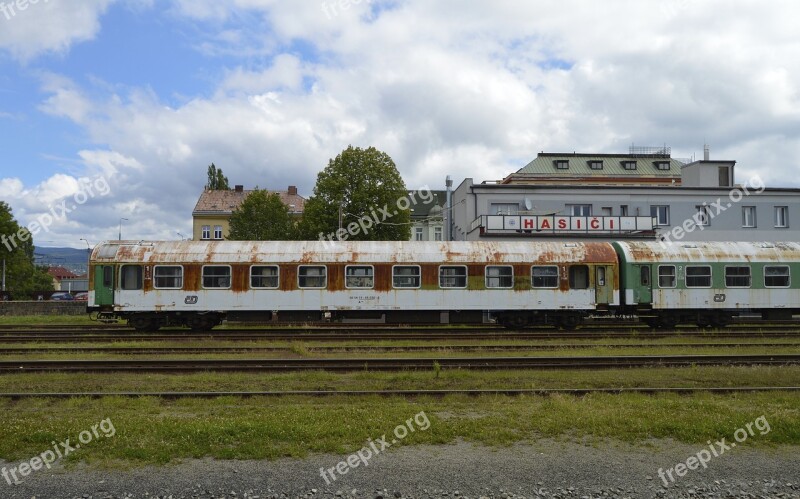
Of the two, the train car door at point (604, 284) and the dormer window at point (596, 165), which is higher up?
the dormer window at point (596, 165)

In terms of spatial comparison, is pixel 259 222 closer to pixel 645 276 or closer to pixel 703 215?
pixel 703 215

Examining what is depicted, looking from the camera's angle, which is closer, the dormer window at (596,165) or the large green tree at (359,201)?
the large green tree at (359,201)

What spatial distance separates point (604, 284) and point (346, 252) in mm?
9797

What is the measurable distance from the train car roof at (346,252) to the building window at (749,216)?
74.9 feet

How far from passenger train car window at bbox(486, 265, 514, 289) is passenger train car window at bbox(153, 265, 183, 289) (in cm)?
1136

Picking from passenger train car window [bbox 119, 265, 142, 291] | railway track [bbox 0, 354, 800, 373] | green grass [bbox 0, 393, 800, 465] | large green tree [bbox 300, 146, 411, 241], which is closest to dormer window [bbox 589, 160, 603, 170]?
large green tree [bbox 300, 146, 411, 241]

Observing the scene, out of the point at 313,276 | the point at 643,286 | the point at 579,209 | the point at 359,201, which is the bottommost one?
the point at 643,286

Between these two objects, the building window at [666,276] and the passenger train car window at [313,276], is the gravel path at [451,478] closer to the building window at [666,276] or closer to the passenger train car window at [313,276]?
the passenger train car window at [313,276]

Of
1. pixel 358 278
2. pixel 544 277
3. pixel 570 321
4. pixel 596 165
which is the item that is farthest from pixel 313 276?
pixel 596 165

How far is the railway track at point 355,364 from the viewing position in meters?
13.9

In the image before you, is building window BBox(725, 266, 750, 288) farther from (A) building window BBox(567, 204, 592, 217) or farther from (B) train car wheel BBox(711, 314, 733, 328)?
(A) building window BBox(567, 204, 592, 217)

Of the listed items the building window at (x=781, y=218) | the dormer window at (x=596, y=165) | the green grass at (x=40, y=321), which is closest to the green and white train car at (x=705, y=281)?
the building window at (x=781, y=218)

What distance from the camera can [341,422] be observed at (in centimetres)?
904

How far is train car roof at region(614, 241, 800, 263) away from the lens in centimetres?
2277
